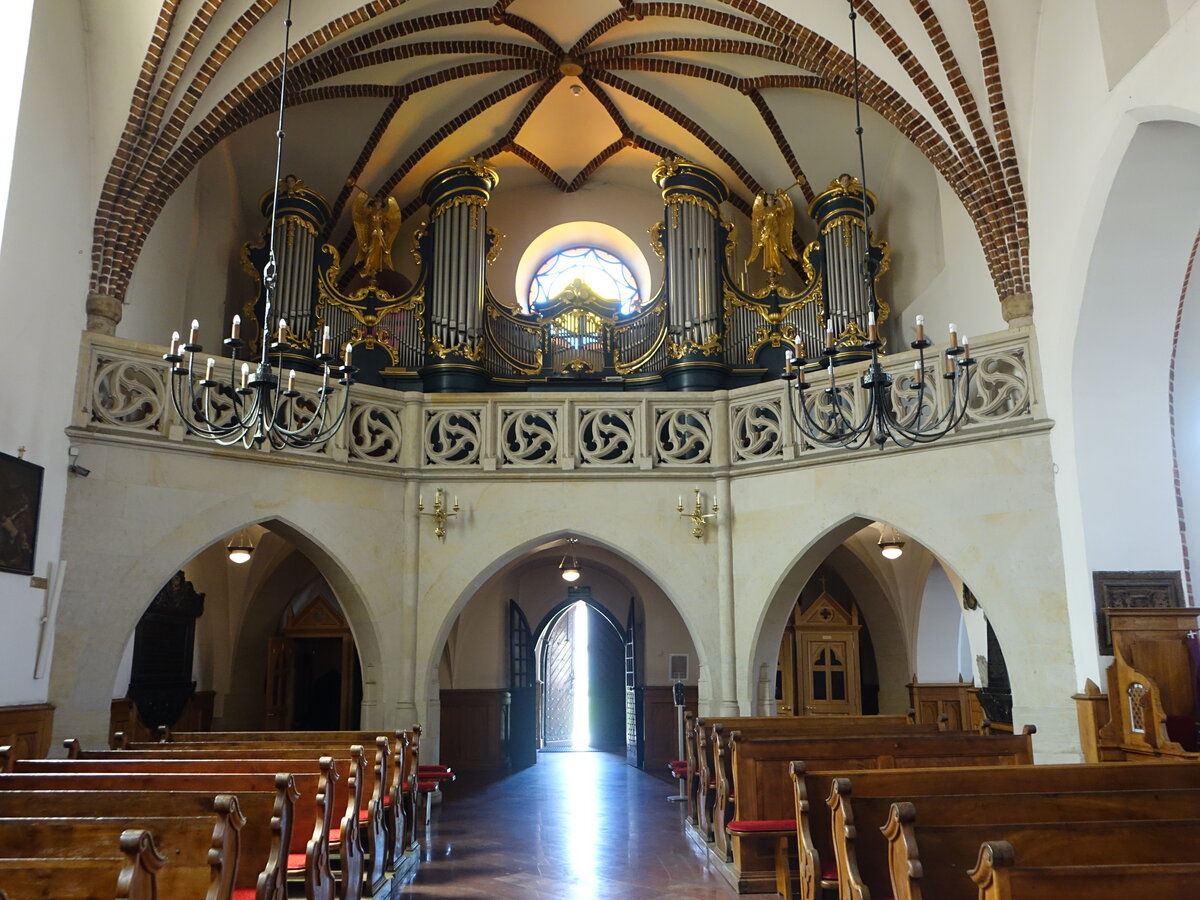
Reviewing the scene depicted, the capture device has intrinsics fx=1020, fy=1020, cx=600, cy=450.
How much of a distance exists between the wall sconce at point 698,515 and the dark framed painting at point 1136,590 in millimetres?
4238

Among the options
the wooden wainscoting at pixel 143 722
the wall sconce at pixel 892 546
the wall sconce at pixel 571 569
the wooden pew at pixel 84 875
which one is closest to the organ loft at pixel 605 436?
the wooden pew at pixel 84 875

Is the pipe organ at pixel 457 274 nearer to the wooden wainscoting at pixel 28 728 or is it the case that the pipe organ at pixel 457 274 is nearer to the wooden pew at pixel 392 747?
the wooden pew at pixel 392 747

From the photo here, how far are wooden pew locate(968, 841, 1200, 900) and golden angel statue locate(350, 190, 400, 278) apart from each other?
39.9 ft

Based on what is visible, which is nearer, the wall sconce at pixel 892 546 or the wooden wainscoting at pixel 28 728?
the wooden wainscoting at pixel 28 728

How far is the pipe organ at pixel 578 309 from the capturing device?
1327 centimetres

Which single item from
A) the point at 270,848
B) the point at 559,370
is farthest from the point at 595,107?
the point at 270,848

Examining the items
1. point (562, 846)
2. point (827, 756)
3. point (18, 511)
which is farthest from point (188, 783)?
point (562, 846)

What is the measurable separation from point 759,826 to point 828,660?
373 inches

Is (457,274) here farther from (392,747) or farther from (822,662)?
(822,662)

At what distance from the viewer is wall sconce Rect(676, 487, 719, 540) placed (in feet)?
39.5

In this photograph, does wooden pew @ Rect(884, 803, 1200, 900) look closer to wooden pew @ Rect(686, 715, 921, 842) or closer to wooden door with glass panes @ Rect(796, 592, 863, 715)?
wooden pew @ Rect(686, 715, 921, 842)

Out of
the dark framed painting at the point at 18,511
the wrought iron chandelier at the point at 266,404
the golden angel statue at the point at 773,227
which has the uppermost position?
the golden angel statue at the point at 773,227

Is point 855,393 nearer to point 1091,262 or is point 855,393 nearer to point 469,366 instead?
point 1091,262

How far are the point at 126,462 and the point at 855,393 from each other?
768cm
